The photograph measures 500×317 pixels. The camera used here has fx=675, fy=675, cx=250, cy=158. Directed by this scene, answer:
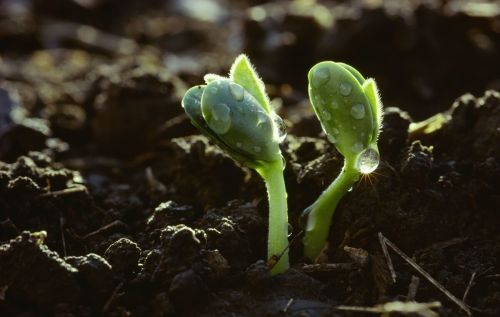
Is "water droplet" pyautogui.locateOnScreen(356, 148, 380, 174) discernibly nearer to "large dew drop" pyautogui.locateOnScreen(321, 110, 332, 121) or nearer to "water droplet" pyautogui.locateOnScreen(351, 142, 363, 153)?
"water droplet" pyautogui.locateOnScreen(351, 142, 363, 153)

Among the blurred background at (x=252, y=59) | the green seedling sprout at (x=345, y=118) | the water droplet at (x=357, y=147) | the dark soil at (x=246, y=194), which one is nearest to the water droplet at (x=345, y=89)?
the green seedling sprout at (x=345, y=118)

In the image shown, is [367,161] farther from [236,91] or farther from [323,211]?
[236,91]

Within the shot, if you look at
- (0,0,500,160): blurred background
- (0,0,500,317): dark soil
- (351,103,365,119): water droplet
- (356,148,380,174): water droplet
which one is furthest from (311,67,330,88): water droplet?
(0,0,500,160): blurred background

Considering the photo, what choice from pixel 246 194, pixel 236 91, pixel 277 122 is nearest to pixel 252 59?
pixel 246 194

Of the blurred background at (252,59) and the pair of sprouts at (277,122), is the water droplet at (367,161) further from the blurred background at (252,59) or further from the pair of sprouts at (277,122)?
the blurred background at (252,59)

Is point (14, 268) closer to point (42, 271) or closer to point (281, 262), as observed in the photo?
point (42, 271)

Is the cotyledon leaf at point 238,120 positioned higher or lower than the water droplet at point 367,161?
higher
